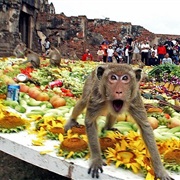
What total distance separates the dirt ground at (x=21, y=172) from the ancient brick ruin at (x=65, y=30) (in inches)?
622

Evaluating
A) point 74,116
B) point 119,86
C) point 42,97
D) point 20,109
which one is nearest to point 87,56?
point 42,97

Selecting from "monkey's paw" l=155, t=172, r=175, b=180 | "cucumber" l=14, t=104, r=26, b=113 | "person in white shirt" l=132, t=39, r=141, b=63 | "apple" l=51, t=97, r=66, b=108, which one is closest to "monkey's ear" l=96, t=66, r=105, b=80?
"monkey's paw" l=155, t=172, r=175, b=180


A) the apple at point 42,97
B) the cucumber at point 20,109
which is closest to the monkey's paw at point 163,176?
the cucumber at point 20,109

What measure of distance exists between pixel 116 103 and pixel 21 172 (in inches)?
92.0

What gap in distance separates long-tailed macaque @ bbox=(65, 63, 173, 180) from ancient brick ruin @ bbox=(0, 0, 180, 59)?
57.6 ft

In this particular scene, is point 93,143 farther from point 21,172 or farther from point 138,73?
point 21,172

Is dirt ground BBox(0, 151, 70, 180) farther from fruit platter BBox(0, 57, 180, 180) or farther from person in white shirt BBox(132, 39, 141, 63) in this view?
person in white shirt BBox(132, 39, 141, 63)

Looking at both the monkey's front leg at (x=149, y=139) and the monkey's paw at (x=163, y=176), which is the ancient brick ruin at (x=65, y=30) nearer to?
the monkey's front leg at (x=149, y=139)

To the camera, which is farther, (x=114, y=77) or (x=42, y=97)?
(x=42, y=97)

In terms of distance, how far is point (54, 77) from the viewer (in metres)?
8.58

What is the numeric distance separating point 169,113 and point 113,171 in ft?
7.51

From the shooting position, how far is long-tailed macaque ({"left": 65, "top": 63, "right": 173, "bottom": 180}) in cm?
285

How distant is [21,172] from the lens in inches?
187

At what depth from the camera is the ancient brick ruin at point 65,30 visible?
912 inches
